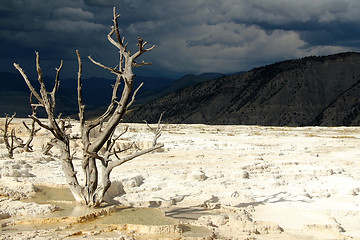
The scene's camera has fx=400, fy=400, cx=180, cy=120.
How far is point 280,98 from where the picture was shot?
91812 millimetres

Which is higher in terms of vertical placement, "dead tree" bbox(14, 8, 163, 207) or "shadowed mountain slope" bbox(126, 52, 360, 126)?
"shadowed mountain slope" bbox(126, 52, 360, 126)

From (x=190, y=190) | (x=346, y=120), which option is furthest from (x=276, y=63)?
(x=190, y=190)

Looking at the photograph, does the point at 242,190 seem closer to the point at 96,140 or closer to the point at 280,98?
the point at 96,140

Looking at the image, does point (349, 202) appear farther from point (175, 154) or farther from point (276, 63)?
point (276, 63)

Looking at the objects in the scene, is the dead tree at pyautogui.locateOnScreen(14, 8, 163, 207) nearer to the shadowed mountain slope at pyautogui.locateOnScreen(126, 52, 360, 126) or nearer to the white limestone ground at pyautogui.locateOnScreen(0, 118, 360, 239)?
the white limestone ground at pyautogui.locateOnScreen(0, 118, 360, 239)

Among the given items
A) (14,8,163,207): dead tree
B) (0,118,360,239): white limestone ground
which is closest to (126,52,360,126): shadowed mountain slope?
(0,118,360,239): white limestone ground

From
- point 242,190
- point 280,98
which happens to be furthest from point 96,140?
point 280,98

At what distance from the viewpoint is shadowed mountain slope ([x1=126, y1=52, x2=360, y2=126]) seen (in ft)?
274

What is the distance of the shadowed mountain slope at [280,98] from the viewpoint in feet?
274

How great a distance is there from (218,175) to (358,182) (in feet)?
12.9

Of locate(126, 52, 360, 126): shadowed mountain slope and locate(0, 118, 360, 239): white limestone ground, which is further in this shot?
locate(126, 52, 360, 126): shadowed mountain slope

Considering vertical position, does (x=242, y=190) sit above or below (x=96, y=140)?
below

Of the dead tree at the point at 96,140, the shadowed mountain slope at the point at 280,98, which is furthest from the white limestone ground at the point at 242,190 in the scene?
the shadowed mountain slope at the point at 280,98

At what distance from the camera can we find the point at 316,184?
11.0 meters
